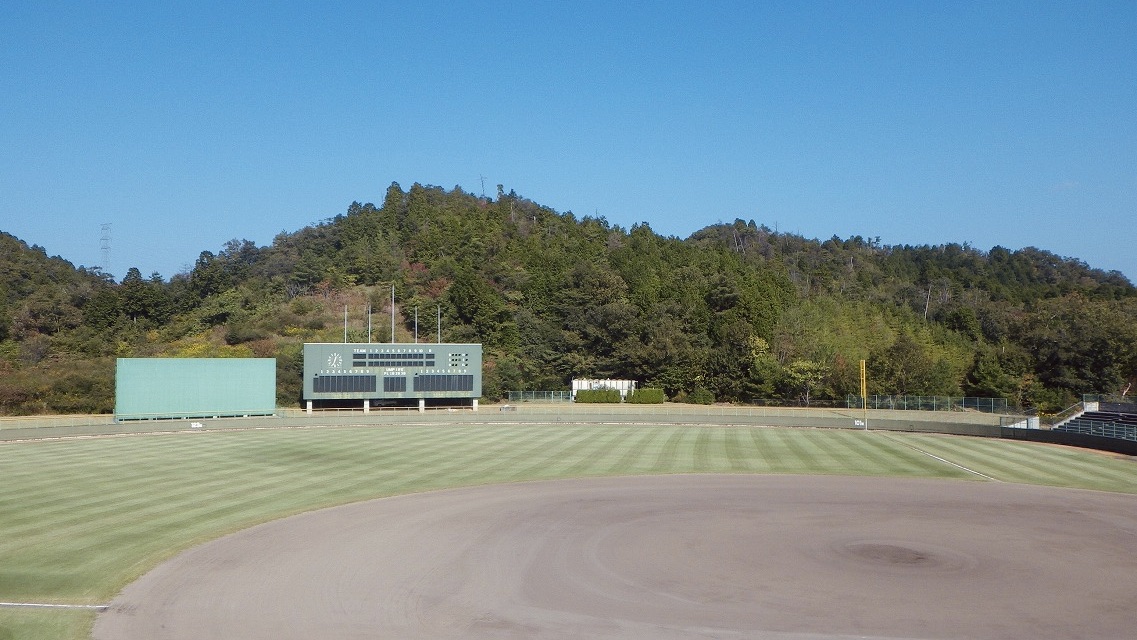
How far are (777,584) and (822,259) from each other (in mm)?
154657

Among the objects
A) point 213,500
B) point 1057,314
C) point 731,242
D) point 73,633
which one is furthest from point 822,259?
point 73,633

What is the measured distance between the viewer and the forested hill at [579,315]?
7656 cm

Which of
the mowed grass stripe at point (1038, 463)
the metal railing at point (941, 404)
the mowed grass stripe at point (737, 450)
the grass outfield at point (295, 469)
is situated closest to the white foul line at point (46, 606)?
the grass outfield at point (295, 469)

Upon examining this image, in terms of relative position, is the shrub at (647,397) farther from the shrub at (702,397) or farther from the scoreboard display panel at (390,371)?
the scoreboard display panel at (390,371)

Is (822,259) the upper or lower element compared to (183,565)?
upper

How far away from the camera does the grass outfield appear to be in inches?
742

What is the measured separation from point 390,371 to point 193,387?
15292mm

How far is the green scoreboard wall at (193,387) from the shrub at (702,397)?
44.9m

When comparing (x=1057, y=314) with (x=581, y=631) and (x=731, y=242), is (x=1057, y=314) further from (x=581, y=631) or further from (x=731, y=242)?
(x=731, y=242)

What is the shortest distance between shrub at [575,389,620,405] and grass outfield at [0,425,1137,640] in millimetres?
27833

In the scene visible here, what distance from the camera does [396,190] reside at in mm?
173000

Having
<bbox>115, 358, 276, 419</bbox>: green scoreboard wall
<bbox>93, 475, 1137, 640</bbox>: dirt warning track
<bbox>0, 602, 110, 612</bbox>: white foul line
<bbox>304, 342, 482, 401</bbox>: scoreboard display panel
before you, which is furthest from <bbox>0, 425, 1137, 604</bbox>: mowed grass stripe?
<bbox>304, 342, 482, 401</bbox>: scoreboard display panel

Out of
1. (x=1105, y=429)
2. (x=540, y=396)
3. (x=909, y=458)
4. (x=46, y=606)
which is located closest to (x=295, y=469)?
(x=46, y=606)

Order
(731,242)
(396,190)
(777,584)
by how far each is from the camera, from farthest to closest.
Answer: (731,242) → (396,190) → (777,584)
